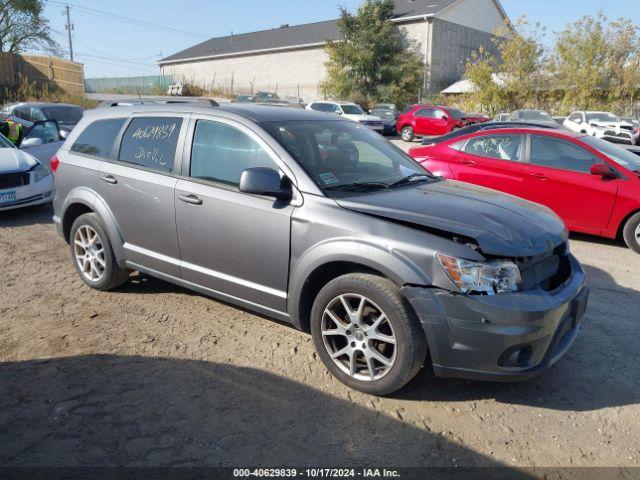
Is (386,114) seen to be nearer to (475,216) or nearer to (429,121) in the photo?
(429,121)

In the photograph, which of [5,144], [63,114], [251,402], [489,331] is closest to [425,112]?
[63,114]

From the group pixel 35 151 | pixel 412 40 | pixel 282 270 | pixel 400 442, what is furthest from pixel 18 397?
pixel 412 40

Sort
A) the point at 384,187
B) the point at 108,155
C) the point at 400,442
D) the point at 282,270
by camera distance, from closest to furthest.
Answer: the point at 400,442 → the point at 282,270 → the point at 384,187 → the point at 108,155

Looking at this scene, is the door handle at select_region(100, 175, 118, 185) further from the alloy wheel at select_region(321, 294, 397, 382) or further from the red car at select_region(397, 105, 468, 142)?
the red car at select_region(397, 105, 468, 142)

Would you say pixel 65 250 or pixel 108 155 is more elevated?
pixel 108 155

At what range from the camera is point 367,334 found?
335 centimetres

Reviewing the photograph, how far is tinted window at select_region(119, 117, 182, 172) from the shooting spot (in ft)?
14.5

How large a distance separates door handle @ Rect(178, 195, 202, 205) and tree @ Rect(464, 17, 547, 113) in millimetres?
31392

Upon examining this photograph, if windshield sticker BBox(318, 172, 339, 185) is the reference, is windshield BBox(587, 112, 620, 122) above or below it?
above

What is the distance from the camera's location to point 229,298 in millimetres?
4082

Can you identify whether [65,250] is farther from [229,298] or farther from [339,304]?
[339,304]

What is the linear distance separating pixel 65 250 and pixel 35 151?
4189mm

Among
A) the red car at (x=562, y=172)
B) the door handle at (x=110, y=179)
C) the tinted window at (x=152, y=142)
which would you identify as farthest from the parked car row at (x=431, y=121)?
the door handle at (x=110, y=179)

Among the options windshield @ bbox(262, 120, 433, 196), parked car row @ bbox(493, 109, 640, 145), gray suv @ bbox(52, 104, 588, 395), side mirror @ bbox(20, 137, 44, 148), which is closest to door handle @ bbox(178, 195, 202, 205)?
gray suv @ bbox(52, 104, 588, 395)
